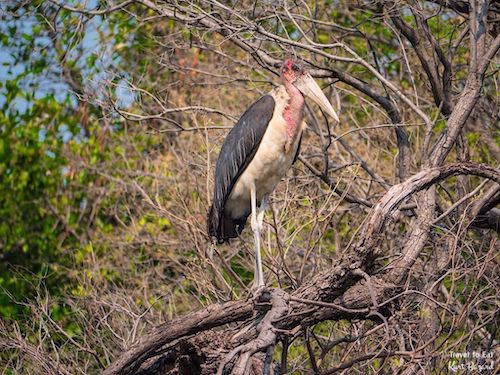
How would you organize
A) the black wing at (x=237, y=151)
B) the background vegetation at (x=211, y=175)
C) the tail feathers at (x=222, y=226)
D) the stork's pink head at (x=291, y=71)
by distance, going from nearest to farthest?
the background vegetation at (x=211, y=175) < the black wing at (x=237, y=151) < the tail feathers at (x=222, y=226) < the stork's pink head at (x=291, y=71)

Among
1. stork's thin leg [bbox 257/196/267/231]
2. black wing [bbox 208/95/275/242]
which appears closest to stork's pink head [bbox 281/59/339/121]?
black wing [bbox 208/95/275/242]

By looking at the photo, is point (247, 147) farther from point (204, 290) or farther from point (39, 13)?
point (39, 13)

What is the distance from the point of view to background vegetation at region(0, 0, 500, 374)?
19.7 ft

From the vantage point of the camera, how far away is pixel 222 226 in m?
7.36

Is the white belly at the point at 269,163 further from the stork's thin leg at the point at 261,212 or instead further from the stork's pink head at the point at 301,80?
the stork's pink head at the point at 301,80

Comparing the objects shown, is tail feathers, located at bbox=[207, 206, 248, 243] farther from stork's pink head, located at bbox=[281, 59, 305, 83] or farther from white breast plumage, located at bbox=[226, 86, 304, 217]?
stork's pink head, located at bbox=[281, 59, 305, 83]

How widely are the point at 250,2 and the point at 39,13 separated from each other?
1.63m

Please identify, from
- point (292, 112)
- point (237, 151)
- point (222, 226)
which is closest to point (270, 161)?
point (237, 151)

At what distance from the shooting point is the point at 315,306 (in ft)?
17.2

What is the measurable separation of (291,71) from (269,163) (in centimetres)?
71

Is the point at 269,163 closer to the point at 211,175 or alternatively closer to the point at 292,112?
the point at 292,112

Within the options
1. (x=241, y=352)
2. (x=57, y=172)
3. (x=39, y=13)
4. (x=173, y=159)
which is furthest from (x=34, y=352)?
(x=57, y=172)

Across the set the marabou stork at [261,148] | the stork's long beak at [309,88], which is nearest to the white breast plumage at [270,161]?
the marabou stork at [261,148]

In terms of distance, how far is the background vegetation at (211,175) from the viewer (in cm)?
600
